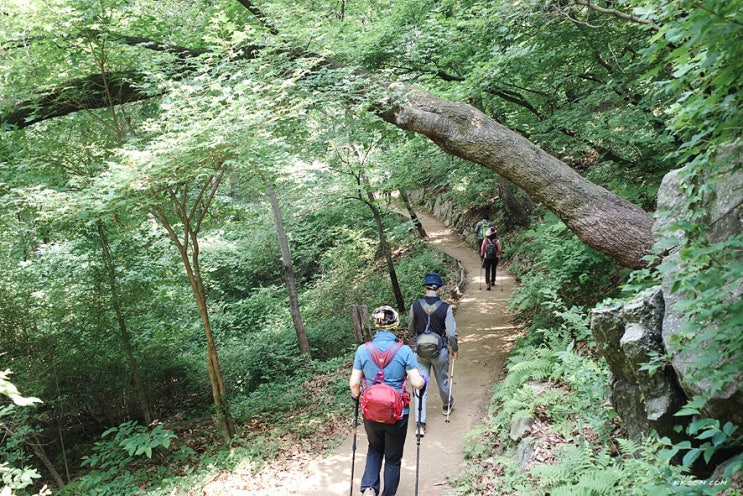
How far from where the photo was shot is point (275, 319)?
16375mm

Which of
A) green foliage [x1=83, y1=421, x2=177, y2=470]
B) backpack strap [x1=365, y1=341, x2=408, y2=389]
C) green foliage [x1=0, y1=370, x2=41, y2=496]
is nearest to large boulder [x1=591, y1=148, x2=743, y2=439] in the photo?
backpack strap [x1=365, y1=341, x2=408, y2=389]

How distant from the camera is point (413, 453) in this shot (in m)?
6.48

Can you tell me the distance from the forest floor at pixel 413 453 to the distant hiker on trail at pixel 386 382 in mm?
322

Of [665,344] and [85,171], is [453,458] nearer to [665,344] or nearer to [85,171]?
[665,344]

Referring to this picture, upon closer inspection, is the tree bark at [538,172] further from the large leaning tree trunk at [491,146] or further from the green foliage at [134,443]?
the green foliage at [134,443]

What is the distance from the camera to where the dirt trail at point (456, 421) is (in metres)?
6.00

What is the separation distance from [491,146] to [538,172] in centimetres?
89

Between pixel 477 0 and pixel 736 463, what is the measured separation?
11.9m

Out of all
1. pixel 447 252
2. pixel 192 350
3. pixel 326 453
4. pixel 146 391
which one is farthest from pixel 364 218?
pixel 326 453

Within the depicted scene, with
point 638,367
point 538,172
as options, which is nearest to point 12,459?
point 638,367

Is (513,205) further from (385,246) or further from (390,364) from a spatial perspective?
(390,364)

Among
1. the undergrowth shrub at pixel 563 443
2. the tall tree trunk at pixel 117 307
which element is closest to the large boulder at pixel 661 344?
the undergrowth shrub at pixel 563 443

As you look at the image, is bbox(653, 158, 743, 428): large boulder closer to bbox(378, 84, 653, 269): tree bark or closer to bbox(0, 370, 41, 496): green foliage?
bbox(378, 84, 653, 269): tree bark

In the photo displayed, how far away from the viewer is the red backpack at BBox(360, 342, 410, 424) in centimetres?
462
